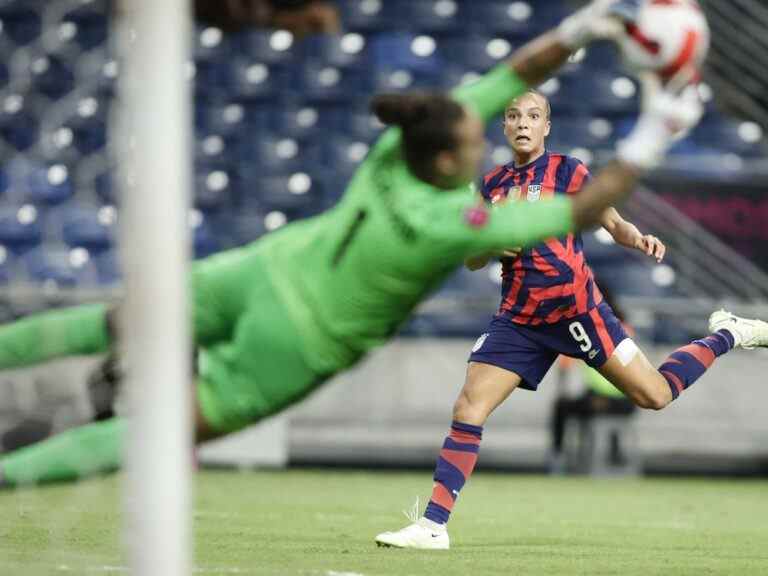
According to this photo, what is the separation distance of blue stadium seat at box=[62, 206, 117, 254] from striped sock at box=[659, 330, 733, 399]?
6304mm

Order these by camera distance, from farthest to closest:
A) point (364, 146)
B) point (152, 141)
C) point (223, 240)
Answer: point (364, 146), point (223, 240), point (152, 141)

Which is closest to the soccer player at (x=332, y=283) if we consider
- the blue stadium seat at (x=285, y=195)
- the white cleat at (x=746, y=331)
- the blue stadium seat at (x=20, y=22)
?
the white cleat at (x=746, y=331)

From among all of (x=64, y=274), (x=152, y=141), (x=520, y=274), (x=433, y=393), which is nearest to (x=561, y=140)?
(x=433, y=393)

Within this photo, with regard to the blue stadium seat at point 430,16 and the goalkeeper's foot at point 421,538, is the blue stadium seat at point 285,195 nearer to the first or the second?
the blue stadium seat at point 430,16

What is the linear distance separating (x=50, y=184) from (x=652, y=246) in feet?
24.7

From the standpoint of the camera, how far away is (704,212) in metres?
13.9

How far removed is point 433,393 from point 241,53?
4181mm

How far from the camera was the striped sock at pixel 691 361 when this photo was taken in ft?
22.9

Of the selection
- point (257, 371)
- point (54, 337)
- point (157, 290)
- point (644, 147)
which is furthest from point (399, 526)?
point (157, 290)

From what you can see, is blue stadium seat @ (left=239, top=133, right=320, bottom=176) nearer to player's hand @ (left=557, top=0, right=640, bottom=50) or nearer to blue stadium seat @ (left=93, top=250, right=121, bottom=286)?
blue stadium seat @ (left=93, top=250, right=121, bottom=286)

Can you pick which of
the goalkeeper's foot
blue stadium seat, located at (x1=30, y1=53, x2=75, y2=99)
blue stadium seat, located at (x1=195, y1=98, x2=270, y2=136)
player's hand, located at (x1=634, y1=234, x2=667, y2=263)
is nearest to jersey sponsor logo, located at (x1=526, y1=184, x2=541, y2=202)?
player's hand, located at (x1=634, y1=234, x2=667, y2=263)

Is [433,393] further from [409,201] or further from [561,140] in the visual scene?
[409,201]

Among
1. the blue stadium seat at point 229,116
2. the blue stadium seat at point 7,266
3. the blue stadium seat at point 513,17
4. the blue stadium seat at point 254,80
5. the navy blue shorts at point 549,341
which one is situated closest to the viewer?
the navy blue shorts at point 549,341

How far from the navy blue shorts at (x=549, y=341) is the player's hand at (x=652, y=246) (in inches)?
16.3
